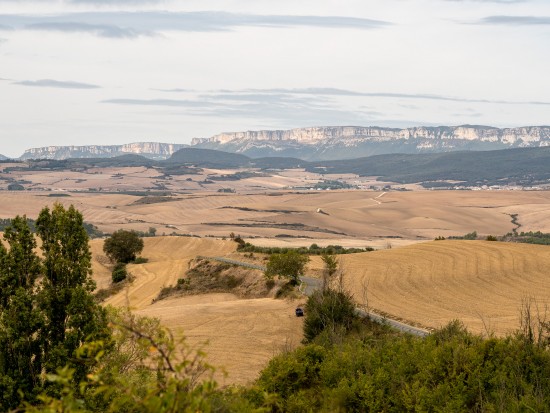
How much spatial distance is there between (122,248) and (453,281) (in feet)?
181

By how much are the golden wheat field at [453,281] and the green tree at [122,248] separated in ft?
110

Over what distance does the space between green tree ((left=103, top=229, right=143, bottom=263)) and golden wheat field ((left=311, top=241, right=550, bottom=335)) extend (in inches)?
1324

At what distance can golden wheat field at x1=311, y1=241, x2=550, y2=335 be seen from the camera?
5225cm

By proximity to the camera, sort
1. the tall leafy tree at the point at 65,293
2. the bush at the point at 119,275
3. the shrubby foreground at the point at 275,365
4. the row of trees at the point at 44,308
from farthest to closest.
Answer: the bush at the point at 119,275, the tall leafy tree at the point at 65,293, the row of trees at the point at 44,308, the shrubby foreground at the point at 275,365

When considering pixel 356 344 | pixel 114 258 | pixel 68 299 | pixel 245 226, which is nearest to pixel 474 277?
pixel 356 344

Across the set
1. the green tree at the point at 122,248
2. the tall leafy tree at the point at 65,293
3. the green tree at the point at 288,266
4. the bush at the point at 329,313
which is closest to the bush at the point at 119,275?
the green tree at the point at 122,248

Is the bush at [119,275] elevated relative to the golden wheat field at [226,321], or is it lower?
lower

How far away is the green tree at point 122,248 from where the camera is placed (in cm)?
10356

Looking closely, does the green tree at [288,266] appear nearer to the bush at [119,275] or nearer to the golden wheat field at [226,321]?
the golden wheat field at [226,321]

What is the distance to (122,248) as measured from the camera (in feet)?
341

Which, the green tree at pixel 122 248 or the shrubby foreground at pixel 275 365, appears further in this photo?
the green tree at pixel 122 248

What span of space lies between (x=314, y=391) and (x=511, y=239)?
99.0 meters

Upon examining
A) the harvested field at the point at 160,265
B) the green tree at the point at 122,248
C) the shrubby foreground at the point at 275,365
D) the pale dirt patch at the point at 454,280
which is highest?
the shrubby foreground at the point at 275,365

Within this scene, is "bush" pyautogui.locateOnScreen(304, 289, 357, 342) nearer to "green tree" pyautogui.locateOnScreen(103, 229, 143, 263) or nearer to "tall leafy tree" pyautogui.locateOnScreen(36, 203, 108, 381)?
"tall leafy tree" pyautogui.locateOnScreen(36, 203, 108, 381)
